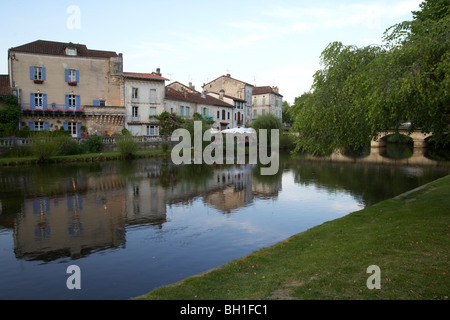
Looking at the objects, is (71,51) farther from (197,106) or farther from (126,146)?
(197,106)

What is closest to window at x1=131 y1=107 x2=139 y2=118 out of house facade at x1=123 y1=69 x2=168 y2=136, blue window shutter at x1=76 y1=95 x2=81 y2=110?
Answer: house facade at x1=123 y1=69 x2=168 y2=136

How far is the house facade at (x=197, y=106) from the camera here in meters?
50.2

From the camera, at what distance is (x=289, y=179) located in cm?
2466

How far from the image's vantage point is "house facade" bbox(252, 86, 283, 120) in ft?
252

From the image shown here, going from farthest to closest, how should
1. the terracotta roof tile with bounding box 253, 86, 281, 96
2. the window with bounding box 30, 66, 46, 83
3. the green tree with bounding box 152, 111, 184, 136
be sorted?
the terracotta roof tile with bounding box 253, 86, 281, 96
the green tree with bounding box 152, 111, 184, 136
the window with bounding box 30, 66, 46, 83

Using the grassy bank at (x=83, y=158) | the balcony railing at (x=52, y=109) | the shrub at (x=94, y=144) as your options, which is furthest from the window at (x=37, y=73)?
the grassy bank at (x=83, y=158)

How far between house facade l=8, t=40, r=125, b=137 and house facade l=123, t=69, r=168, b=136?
1125 millimetres

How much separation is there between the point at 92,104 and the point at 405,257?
4248 cm

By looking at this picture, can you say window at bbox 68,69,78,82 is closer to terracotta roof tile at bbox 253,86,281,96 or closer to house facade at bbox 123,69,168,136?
house facade at bbox 123,69,168,136

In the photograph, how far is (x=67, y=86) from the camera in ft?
136

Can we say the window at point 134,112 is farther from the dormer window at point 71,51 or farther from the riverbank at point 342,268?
the riverbank at point 342,268

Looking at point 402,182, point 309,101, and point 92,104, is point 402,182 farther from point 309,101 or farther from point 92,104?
point 92,104

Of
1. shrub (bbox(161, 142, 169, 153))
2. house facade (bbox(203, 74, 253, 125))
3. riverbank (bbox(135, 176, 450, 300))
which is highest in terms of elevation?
house facade (bbox(203, 74, 253, 125))
